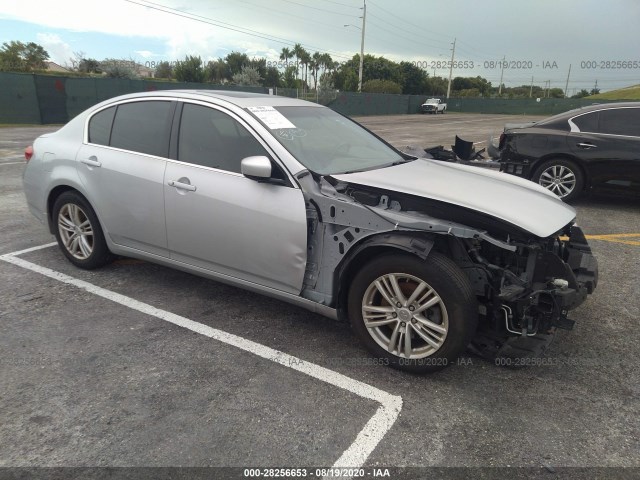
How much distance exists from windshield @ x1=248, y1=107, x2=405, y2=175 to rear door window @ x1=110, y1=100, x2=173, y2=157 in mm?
778

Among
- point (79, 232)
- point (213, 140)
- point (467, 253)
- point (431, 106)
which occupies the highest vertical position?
point (213, 140)

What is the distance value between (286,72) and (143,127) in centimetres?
8361

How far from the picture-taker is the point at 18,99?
2131 cm

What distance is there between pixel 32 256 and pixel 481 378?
14.4ft

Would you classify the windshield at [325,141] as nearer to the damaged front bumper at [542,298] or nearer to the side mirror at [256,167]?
the side mirror at [256,167]

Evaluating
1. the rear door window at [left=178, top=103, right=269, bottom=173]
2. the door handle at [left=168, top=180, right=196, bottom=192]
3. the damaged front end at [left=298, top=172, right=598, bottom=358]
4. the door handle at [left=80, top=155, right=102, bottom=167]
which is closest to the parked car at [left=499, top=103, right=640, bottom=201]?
the damaged front end at [left=298, top=172, right=598, bottom=358]

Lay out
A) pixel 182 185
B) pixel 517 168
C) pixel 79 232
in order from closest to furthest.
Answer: pixel 182 185, pixel 79 232, pixel 517 168

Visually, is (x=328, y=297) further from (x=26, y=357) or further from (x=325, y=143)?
(x=26, y=357)

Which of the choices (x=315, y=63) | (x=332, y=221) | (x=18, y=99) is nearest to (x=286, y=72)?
(x=315, y=63)

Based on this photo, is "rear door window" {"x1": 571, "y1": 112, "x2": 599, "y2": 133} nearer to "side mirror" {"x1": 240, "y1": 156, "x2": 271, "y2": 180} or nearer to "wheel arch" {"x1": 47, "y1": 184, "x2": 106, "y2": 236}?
"side mirror" {"x1": 240, "y1": 156, "x2": 271, "y2": 180}

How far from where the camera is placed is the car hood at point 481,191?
283 centimetres

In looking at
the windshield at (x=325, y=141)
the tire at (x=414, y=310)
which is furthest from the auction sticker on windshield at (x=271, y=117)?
the tire at (x=414, y=310)

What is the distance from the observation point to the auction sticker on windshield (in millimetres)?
3418

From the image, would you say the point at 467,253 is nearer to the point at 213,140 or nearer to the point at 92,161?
the point at 213,140
